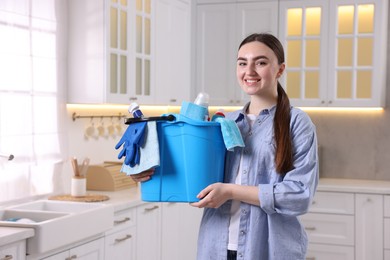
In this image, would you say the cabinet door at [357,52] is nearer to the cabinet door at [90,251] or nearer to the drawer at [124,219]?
the drawer at [124,219]

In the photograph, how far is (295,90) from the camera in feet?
16.7

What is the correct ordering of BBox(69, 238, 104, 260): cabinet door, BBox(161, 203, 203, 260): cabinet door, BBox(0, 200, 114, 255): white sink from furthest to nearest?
BBox(161, 203, 203, 260): cabinet door, BBox(69, 238, 104, 260): cabinet door, BBox(0, 200, 114, 255): white sink

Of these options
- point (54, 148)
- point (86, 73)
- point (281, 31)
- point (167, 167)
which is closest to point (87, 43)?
point (86, 73)

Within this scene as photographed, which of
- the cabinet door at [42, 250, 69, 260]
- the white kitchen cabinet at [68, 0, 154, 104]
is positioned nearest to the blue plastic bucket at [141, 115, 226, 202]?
the cabinet door at [42, 250, 69, 260]

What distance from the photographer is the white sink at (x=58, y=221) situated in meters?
2.81

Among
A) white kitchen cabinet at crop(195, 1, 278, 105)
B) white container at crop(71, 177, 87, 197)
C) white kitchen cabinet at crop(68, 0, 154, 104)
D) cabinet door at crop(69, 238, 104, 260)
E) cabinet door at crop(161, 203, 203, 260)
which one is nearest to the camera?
cabinet door at crop(69, 238, 104, 260)

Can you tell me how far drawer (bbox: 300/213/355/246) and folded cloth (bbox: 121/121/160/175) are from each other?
312 centimetres

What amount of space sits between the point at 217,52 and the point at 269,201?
140 inches

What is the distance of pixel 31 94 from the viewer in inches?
146

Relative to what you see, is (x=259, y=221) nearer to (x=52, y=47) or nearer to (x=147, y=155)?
(x=147, y=155)

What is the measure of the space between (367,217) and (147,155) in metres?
3.14

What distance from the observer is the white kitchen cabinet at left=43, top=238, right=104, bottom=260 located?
3051 millimetres

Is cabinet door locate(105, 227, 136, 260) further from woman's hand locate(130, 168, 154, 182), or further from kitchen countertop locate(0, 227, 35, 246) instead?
woman's hand locate(130, 168, 154, 182)

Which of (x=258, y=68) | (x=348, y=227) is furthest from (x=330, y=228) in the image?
(x=258, y=68)
